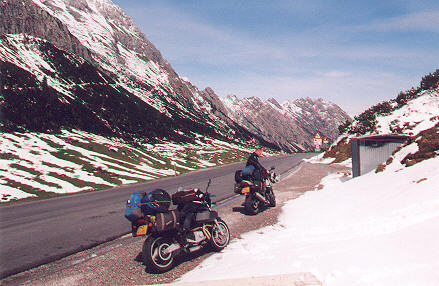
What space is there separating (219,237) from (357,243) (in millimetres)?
2842

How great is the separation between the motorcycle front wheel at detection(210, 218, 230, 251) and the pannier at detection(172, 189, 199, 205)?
0.86m

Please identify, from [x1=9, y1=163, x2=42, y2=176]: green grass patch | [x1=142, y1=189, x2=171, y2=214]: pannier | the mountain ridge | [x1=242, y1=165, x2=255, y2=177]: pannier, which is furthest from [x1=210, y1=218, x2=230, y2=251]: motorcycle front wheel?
the mountain ridge

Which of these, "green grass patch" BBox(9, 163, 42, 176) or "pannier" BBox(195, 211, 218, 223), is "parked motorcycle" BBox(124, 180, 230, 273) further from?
"green grass patch" BBox(9, 163, 42, 176)

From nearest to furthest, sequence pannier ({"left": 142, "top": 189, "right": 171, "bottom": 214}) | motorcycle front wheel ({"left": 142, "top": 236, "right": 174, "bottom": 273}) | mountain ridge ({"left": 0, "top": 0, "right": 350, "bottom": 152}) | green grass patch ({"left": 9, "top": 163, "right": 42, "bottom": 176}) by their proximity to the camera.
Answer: motorcycle front wheel ({"left": 142, "top": 236, "right": 174, "bottom": 273}), pannier ({"left": 142, "top": 189, "right": 171, "bottom": 214}), green grass patch ({"left": 9, "top": 163, "right": 42, "bottom": 176}), mountain ridge ({"left": 0, "top": 0, "right": 350, "bottom": 152})

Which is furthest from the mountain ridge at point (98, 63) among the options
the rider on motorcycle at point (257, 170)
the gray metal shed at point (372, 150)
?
the rider on motorcycle at point (257, 170)

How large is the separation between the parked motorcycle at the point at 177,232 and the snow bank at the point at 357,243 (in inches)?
16.3

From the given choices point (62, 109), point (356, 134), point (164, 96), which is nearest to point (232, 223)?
point (356, 134)

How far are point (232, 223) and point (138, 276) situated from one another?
4.12 meters

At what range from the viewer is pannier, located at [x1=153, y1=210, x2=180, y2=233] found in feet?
17.8

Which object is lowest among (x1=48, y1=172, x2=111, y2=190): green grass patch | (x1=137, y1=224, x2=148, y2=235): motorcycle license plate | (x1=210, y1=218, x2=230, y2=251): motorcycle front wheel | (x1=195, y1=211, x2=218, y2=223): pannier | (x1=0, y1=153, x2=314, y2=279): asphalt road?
(x1=48, y1=172, x2=111, y2=190): green grass patch

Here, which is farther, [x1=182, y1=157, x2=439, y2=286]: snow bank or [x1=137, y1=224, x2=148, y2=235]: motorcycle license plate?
[x1=137, y1=224, x2=148, y2=235]: motorcycle license plate

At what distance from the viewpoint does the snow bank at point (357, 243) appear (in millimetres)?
4008

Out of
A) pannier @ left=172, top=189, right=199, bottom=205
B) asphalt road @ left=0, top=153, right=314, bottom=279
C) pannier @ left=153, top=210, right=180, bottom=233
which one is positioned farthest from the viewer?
asphalt road @ left=0, top=153, right=314, bottom=279

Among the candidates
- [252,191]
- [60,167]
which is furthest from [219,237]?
[60,167]
